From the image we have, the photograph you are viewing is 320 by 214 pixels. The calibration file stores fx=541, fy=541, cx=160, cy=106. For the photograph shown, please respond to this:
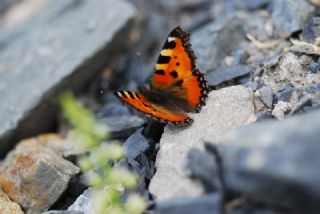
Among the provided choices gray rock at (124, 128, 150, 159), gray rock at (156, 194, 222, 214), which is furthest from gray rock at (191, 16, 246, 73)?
gray rock at (156, 194, 222, 214)

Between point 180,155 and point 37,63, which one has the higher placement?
point 37,63

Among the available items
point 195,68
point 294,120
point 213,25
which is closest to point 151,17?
point 213,25

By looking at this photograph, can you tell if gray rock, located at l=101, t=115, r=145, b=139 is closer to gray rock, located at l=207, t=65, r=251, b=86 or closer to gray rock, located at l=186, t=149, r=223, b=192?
gray rock, located at l=207, t=65, r=251, b=86

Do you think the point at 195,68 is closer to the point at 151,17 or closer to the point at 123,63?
the point at 123,63

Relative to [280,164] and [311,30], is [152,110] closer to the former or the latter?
[280,164]

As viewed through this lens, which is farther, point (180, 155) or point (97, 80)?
point (97, 80)

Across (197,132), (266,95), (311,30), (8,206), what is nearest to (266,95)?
(266,95)
